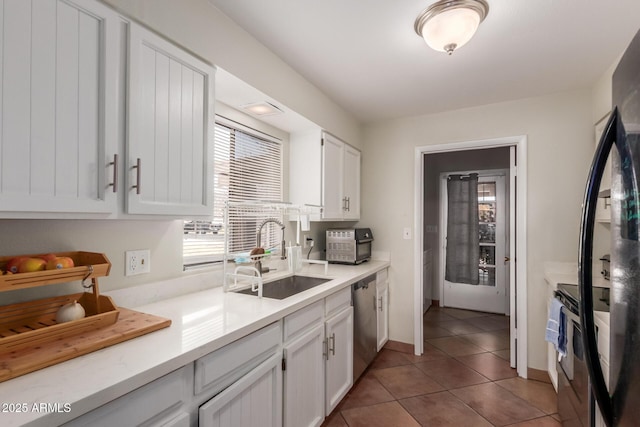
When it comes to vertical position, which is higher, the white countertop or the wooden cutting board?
the wooden cutting board

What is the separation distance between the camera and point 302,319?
1.65 m

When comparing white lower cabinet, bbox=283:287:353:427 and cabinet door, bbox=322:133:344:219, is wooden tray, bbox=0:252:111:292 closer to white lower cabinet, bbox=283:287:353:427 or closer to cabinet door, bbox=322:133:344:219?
white lower cabinet, bbox=283:287:353:427

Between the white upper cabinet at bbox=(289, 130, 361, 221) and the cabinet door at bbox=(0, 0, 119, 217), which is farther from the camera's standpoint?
the white upper cabinet at bbox=(289, 130, 361, 221)

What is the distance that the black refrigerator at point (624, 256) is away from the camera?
1.71 feet

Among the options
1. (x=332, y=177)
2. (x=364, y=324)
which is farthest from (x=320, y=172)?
(x=364, y=324)

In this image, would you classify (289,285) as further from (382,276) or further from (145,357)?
(145,357)

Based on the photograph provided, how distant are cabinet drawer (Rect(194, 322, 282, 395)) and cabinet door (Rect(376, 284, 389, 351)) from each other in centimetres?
160

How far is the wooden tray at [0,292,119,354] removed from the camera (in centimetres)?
88

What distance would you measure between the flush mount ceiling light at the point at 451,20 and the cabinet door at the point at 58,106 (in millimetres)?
1372

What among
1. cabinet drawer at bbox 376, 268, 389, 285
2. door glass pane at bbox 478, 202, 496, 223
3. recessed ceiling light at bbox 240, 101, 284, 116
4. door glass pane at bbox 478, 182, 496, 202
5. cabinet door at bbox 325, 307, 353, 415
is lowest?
cabinet door at bbox 325, 307, 353, 415

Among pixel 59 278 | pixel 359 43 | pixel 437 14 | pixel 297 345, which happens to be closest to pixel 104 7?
pixel 59 278

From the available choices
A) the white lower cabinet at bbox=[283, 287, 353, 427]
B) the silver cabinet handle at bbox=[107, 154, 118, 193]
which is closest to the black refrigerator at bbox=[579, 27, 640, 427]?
the white lower cabinet at bbox=[283, 287, 353, 427]

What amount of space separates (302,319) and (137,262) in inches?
33.8

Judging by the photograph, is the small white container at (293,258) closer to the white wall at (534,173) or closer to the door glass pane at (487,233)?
the white wall at (534,173)
